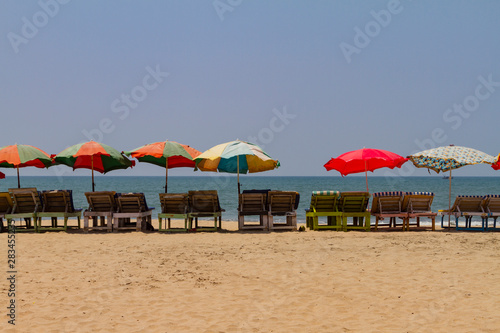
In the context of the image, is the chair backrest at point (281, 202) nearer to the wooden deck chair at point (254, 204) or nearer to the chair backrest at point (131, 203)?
the wooden deck chair at point (254, 204)

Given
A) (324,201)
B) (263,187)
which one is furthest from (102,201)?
(263,187)

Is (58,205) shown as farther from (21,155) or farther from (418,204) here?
(418,204)

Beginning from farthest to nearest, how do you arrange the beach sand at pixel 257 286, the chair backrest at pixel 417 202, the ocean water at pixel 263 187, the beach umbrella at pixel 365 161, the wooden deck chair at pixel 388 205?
the ocean water at pixel 263 187
the beach umbrella at pixel 365 161
the chair backrest at pixel 417 202
the wooden deck chair at pixel 388 205
the beach sand at pixel 257 286

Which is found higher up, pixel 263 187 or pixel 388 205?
pixel 388 205

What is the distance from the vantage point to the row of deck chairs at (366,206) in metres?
11.0

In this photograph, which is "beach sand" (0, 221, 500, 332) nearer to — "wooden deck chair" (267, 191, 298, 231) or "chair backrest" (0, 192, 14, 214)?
"wooden deck chair" (267, 191, 298, 231)

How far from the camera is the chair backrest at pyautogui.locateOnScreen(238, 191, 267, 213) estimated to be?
428 inches

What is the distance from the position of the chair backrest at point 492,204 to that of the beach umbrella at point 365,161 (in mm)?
2199

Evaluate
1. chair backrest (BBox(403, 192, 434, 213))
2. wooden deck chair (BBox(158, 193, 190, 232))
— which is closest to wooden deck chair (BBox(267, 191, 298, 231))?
wooden deck chair (BBox(158, 193, 190, 232))

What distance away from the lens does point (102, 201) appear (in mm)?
11047

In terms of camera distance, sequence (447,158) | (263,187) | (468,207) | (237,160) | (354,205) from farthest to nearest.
A: (263,187) < (237,160) < (468,207) < (354,205) < (447,158)

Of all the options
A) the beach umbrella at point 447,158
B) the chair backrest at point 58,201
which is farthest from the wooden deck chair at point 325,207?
the chair backrest at point 58,201

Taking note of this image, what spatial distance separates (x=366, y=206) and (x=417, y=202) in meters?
1.25

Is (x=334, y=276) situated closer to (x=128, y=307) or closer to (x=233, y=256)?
(x=233, y=256)
